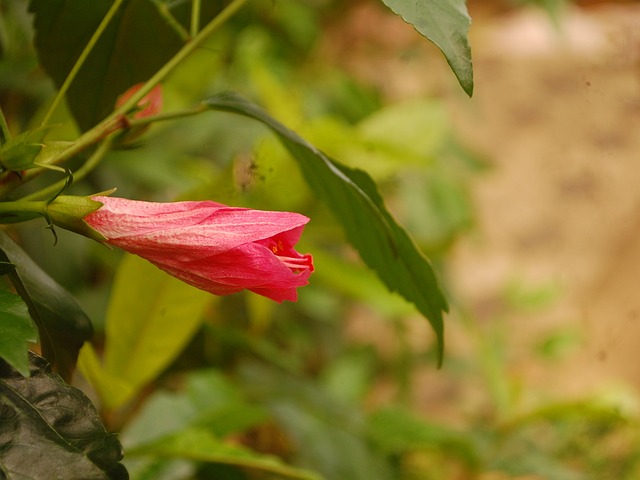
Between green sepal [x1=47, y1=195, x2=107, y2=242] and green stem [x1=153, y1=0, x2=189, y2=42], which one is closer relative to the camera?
green sepal [x1=47, y1=195, x2=107, y2=242]

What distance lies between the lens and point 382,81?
1970 mm

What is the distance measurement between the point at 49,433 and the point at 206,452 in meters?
0.27

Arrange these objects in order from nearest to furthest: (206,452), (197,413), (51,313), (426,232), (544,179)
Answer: (51,313)
(206,452)
(197,413)
(426,232)
(544,179)

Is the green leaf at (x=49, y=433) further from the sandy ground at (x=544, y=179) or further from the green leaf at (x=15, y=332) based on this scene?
the sandy ground at (x=544, y=179)

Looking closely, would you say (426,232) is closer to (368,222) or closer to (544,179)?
(544,179)

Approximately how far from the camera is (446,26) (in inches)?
13.9

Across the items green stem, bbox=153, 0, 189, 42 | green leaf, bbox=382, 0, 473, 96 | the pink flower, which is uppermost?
green leaf, bbox=382, 0, 473, 96

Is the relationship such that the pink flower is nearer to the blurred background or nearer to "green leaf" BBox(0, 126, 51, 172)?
"green leaf" BBox(0, 126, 51, 172)

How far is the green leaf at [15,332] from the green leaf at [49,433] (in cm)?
2

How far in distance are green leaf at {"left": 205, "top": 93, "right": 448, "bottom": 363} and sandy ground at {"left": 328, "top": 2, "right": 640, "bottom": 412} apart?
1.34 metres

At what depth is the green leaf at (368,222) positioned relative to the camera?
42 cm

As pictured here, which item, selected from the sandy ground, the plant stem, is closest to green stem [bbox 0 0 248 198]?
the plant stem

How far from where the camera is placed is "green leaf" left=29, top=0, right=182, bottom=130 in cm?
48

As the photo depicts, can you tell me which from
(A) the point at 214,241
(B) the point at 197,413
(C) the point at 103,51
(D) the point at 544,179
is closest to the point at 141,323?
(B) the point at 197,413
